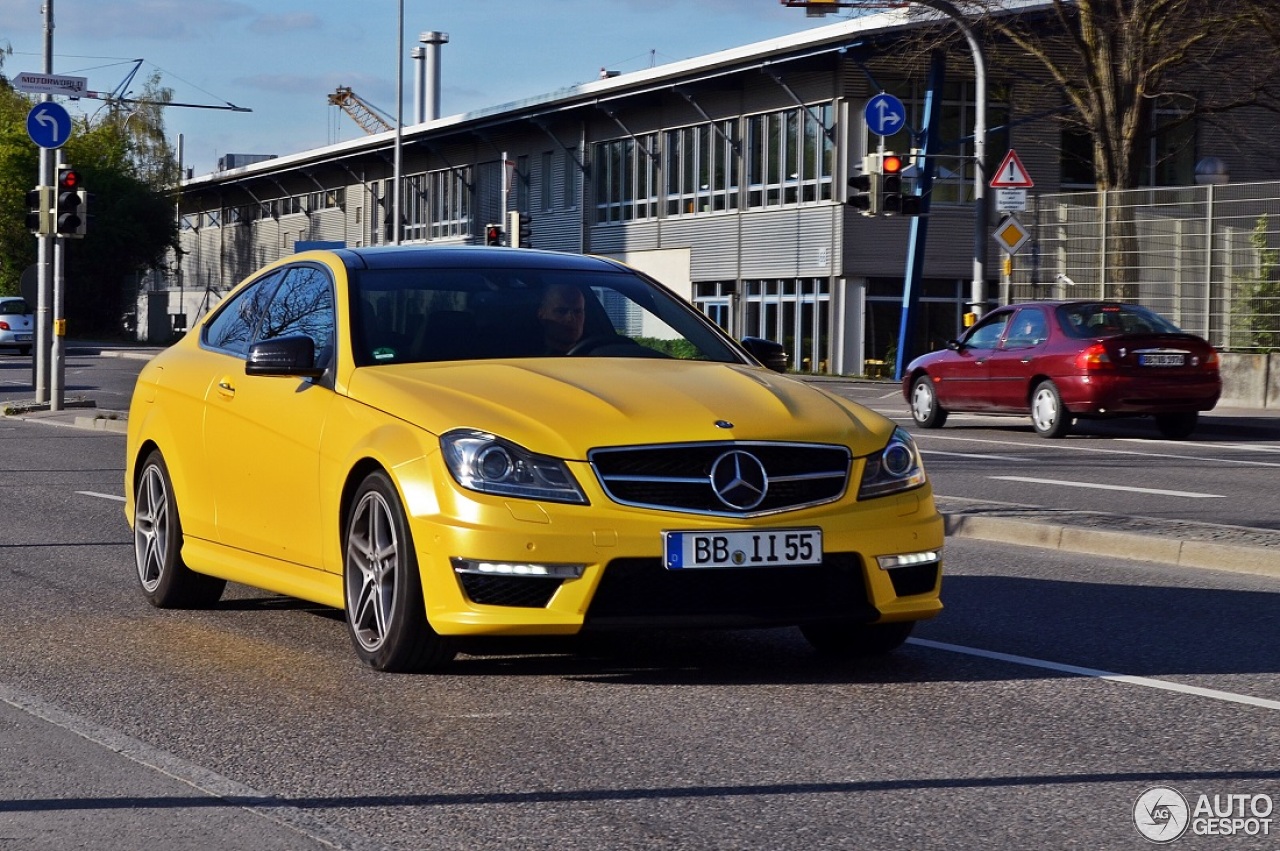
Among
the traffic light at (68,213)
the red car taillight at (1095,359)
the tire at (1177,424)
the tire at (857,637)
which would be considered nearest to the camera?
the tire at (857,637)

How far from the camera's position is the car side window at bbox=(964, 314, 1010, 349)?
23.4 m

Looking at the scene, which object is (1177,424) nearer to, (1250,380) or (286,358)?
(1250,380)

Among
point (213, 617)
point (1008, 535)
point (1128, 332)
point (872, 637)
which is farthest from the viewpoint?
point (1128, 332)

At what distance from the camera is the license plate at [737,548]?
6246mm

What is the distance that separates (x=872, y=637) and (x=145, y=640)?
9.33 ft

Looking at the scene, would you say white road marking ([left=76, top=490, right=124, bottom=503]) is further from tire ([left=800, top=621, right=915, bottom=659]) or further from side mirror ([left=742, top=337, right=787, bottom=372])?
tire ([left=800, top=621, right=915, bottom=659])

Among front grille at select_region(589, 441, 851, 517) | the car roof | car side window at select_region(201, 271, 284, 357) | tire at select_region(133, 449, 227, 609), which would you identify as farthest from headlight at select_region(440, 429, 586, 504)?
tire at select_region(133, 449, 227, 609)

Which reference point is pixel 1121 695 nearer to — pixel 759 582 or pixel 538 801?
pixel 759 582

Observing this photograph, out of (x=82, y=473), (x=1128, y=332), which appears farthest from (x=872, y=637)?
(x=1128, y=332)

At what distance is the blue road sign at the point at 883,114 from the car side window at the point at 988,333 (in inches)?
435

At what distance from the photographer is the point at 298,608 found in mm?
8703

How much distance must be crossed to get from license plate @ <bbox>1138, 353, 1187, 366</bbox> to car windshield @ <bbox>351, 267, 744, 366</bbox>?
14418mm

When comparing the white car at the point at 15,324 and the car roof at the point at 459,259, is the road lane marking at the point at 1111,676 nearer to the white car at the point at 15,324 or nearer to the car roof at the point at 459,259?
the car roof at the point at 459,259

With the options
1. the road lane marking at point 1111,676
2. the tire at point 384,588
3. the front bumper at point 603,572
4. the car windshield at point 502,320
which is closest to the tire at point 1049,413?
the car windshield at point 502,320
